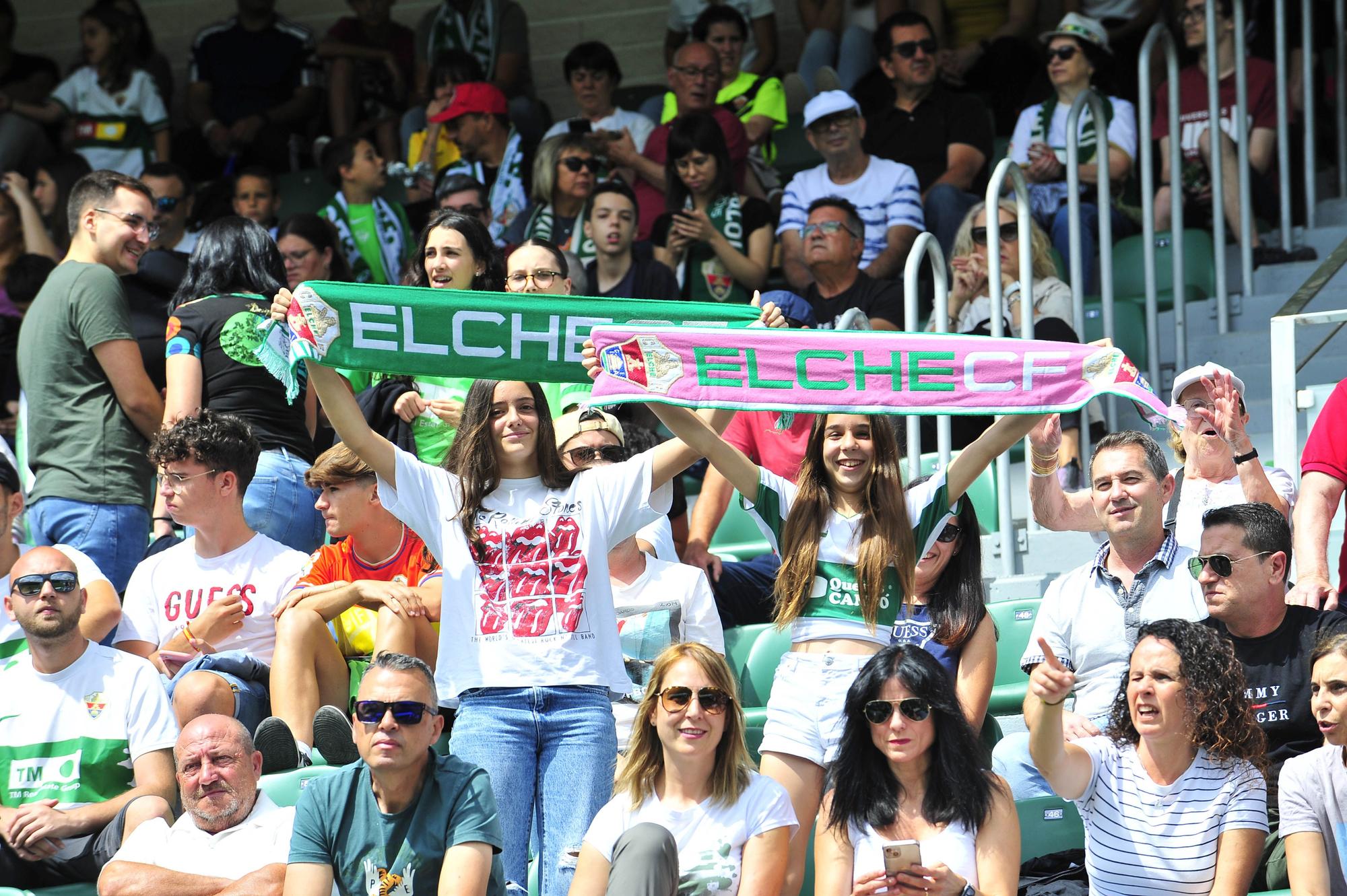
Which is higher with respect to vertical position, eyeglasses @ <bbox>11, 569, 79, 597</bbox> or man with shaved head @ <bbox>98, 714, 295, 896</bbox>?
eyeglasses @ <bbox>11, 569, 79, 597</bbox>

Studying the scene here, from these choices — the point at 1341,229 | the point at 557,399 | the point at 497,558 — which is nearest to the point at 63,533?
the point at 557,399

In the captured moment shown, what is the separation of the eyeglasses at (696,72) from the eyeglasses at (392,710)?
5.27 meters

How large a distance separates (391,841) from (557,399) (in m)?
2.14

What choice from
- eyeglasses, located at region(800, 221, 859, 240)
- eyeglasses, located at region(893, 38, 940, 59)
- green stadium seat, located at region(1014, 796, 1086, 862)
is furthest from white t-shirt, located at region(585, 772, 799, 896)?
eyeglasses, located at region(893, 38, 940, 59)

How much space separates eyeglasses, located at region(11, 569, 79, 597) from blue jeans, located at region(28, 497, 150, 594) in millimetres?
953

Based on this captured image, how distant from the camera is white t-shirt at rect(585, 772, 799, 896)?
4109mm

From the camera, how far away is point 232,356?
5715 millimetres

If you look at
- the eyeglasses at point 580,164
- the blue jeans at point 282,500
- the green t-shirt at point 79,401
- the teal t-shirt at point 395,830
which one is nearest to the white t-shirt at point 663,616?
the teal t-shirt at point 395,830

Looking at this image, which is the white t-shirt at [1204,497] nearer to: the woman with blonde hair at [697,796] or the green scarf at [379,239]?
the woman with blonde hair at [697,796]

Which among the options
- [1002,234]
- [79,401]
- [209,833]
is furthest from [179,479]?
[1002,234]

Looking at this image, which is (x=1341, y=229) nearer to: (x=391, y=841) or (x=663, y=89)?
(x=663, y=89)

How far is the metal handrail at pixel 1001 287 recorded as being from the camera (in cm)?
590

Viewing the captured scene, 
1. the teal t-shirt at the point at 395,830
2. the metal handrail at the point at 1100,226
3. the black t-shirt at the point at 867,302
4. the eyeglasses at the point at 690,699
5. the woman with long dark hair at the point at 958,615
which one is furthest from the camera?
the black t-shirt at the point at 867,302

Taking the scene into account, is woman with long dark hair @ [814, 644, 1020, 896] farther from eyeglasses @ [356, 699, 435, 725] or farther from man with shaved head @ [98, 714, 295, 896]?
man with shaved head @ [98, 714, 295, 896]
